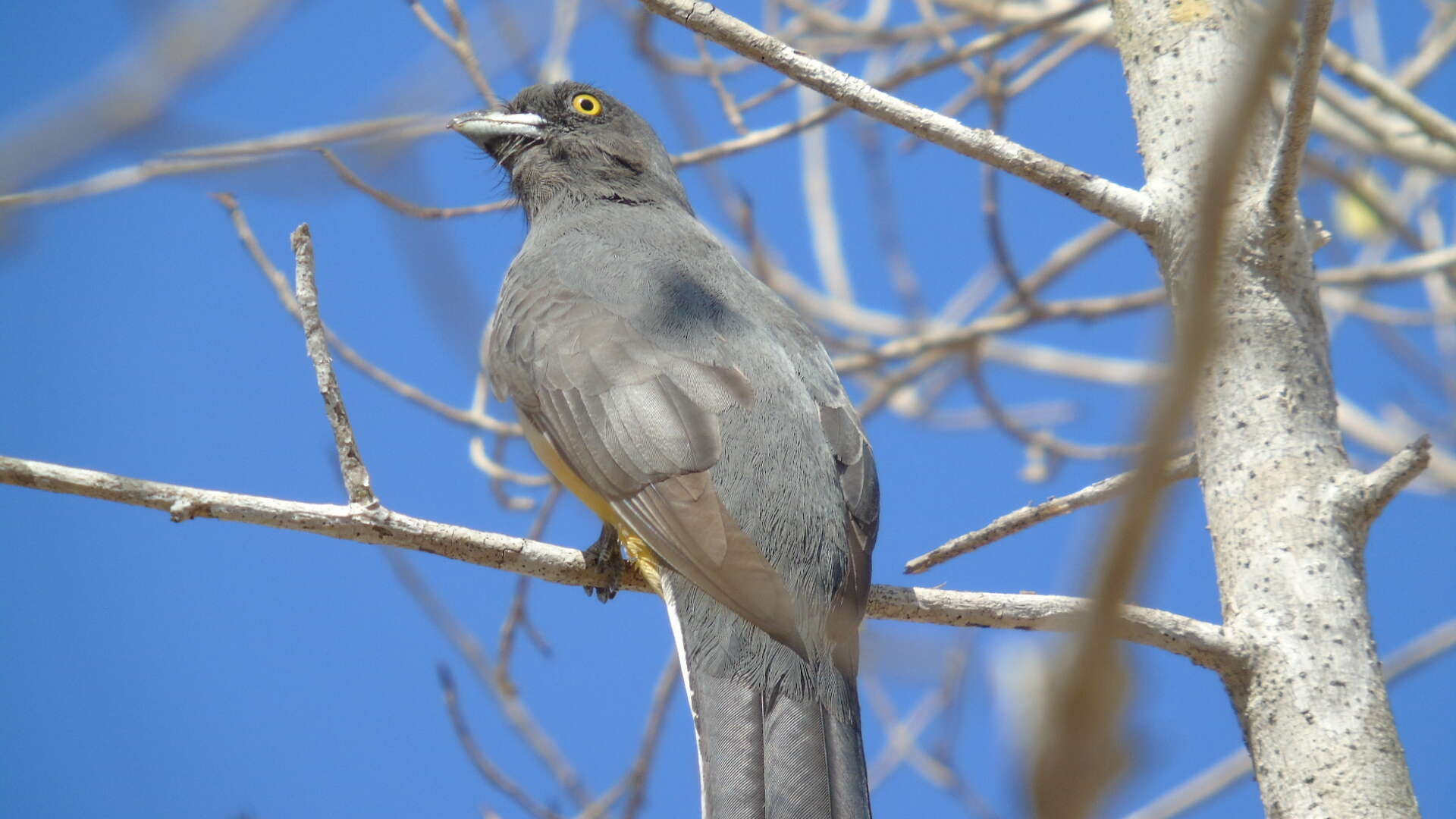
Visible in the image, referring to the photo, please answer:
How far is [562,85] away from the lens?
6.45m

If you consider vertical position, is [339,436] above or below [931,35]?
below

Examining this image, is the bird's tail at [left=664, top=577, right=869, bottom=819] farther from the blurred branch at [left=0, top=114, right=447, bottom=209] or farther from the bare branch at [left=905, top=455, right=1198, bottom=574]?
the blurred branch at [left=0, top=114, right=447, bottom=209]

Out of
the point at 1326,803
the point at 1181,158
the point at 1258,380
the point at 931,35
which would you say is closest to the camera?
the point at 1326,803

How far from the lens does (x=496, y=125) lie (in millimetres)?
6305

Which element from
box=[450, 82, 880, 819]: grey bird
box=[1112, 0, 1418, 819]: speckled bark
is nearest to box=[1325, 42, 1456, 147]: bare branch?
box=[1112, 0, 1418, 819]: speckled bark

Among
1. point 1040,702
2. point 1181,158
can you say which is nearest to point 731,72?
point 1181,158

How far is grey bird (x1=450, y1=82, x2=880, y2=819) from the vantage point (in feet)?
11.8

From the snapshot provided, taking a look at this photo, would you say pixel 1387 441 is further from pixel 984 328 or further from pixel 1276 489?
pixel 1276 489

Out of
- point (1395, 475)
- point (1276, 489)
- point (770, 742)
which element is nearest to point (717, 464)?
point (770, 742)

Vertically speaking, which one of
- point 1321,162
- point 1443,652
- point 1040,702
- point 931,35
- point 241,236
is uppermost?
point 931,35

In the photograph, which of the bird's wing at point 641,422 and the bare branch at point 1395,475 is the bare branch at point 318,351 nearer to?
the bird's wing at point 641,422

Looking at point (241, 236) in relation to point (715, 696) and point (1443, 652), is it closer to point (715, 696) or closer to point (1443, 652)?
point (715, 696)

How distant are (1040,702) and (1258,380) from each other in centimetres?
261

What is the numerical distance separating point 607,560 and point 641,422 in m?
0.46
